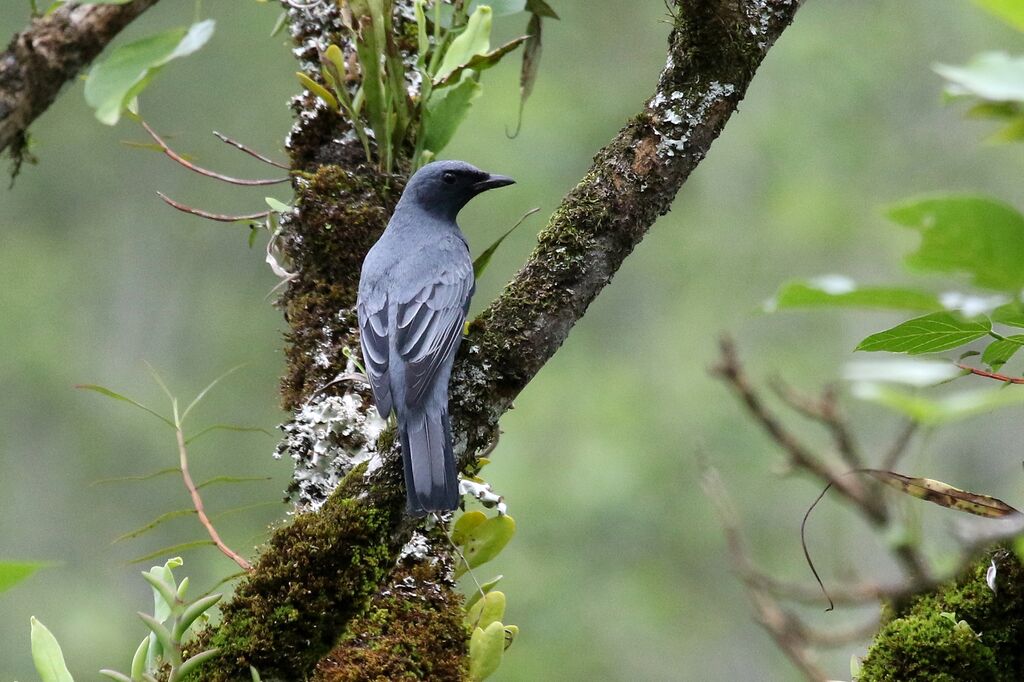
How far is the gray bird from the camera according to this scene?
258cm

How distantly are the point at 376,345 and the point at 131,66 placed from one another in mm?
1947

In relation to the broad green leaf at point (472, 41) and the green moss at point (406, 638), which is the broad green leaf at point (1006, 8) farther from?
the broad green leaf at point (472, 41)

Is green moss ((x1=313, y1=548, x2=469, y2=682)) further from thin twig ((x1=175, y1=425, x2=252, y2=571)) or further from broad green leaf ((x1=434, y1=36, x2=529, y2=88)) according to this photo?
broad green leaf ((x1=434, y1=36, x2=529, y2=88))

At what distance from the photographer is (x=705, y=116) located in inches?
105

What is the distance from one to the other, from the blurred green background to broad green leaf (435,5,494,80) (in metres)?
9.19

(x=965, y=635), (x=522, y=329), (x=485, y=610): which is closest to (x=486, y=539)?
(x=485, y=610)

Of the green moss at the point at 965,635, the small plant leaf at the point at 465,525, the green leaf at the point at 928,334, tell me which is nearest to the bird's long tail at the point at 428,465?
the small plant leaf at the point at 465,525

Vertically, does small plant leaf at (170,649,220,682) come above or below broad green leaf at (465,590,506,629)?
above

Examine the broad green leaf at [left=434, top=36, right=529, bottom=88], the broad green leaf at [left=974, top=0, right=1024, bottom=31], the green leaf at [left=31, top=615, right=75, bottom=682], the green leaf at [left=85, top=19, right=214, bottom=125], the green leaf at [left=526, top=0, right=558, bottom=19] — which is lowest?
the green leaf at [left=31, top=615, right=75, bottom=682]

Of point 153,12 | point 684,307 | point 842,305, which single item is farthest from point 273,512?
point 842,305

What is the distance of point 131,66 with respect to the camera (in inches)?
49.9

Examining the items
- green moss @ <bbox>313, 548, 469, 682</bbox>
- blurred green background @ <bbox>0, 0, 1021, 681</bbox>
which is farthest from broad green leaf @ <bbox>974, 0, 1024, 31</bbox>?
blurred green background @ <bbox>0, 0, 1021, 681</bbox>

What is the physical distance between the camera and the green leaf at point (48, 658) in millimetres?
2348

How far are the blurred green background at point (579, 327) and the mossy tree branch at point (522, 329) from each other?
9663mm
